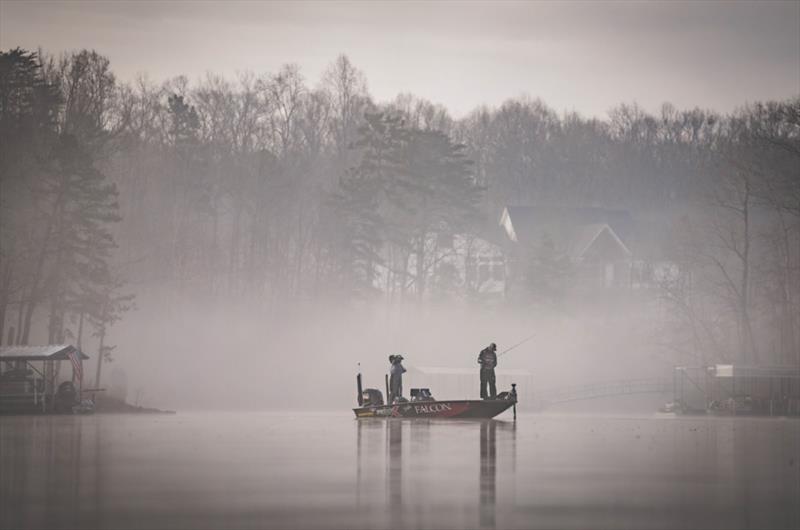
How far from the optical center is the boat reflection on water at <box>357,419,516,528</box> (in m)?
19.4

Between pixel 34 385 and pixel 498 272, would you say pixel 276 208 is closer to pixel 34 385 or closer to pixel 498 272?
pixel 498 272

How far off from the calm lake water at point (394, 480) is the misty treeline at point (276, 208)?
36.7 meters

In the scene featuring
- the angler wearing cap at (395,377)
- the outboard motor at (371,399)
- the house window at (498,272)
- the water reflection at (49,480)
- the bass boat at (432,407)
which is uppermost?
the house window at (498,272)

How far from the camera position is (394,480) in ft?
78.2

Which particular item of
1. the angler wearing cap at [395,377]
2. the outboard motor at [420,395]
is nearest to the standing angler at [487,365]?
the outboard motor at [420,395]

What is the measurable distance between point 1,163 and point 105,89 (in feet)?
78.6

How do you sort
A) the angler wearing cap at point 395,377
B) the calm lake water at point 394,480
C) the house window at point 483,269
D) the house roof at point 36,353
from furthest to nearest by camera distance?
the house window at point 483,269 < the house roof at point 36,353 < the angler wearing cap at point 395,377 < the calm lake water at point 394,480

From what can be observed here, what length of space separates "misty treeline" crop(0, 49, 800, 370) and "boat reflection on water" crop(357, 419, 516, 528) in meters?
38.3

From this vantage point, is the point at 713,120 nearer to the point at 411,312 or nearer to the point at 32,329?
the point at 411,312

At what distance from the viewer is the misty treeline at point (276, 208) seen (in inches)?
2931

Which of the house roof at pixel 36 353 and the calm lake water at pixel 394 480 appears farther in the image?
the house roof at pixel 36 353

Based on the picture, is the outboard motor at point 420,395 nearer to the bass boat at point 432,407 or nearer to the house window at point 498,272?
the bass boat at point 432,407

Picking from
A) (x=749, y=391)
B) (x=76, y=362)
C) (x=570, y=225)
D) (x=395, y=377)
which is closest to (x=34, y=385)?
(x=76, y=362)

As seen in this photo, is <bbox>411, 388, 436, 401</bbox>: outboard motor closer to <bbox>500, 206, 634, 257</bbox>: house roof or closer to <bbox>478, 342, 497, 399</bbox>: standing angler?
<bbox>478, 342, 497, 399</bbox>: standing angler
